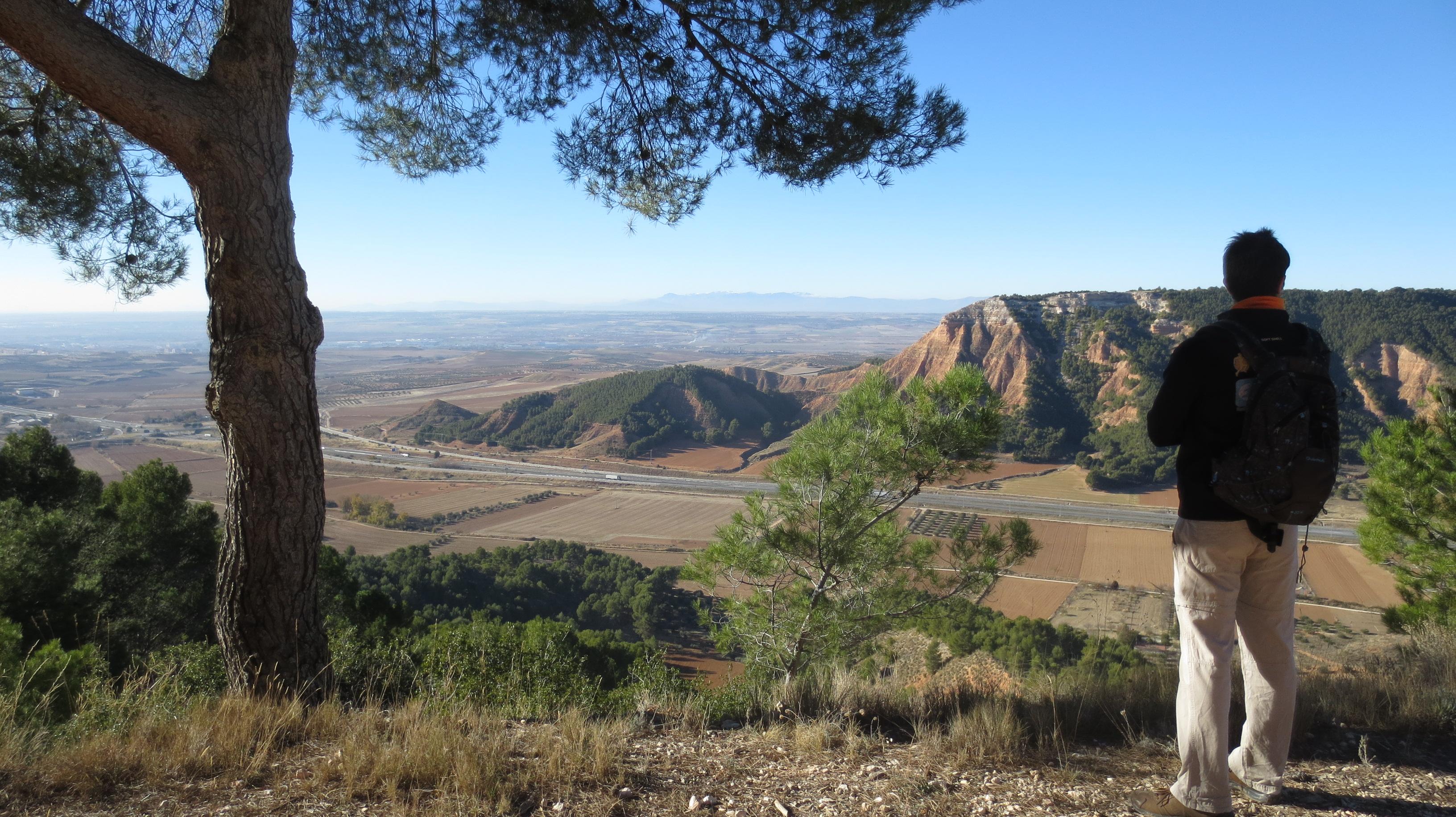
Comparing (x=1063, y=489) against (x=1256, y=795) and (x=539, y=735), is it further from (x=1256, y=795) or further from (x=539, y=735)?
(x=539, y=735)

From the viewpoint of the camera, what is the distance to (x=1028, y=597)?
18344mm

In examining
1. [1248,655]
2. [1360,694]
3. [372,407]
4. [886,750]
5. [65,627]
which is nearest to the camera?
[1248,655]

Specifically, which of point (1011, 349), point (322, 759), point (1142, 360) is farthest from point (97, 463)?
point (1142, 360)

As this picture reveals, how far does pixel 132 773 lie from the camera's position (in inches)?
85.8

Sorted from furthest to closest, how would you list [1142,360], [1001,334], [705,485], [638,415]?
[638,415] → [1001,334] → [1142,360] → [705,485]

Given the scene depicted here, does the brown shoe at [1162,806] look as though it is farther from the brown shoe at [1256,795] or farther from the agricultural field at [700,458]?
the agricultural field at [700,458]

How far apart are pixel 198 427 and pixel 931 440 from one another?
187 ft

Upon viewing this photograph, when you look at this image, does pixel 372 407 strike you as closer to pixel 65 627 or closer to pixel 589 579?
pixel 589 579

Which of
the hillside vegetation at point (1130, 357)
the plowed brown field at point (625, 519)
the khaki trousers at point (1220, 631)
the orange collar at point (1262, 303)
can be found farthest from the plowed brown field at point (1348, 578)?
the orange collar at point (1262, 303)

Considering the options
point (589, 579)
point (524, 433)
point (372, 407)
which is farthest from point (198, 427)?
point (589, 579)

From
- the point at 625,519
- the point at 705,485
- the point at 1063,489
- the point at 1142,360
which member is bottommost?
the point at 705,485

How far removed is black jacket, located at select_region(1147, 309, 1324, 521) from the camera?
1.98 meters

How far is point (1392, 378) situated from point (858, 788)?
150 feet

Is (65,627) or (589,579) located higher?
(65,627)
